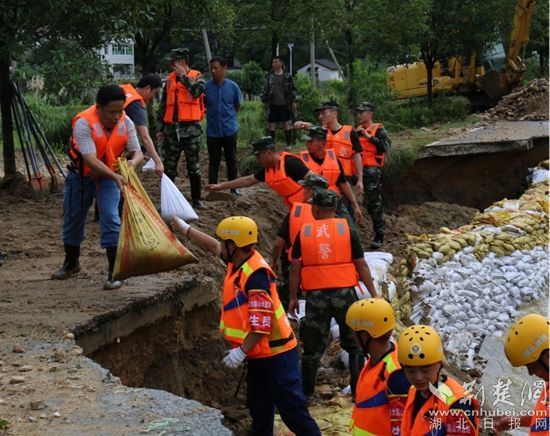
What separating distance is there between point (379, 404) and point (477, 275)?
27.6 feet

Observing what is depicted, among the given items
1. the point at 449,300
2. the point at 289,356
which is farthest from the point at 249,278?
the point at 449,300

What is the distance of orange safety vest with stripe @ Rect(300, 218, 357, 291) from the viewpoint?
25.0ft

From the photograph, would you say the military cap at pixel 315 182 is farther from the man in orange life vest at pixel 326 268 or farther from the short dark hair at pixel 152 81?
the short dark hair at pixel 152 81

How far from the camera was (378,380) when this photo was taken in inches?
205

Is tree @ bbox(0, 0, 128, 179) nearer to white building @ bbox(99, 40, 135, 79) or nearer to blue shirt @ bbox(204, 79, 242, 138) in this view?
white building @ bbox(99, 40, 135, 79)

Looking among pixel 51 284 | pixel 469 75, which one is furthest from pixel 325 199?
pixel 469 75

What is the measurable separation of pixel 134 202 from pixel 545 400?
4.16 metres

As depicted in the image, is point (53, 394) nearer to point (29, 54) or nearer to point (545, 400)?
point (545, 400)

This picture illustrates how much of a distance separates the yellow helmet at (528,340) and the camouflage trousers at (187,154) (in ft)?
23.5

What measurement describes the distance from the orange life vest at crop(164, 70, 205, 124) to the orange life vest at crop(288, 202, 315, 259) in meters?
3.36

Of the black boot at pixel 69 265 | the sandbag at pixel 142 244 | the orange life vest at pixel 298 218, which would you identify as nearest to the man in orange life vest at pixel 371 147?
the orange life vest at pixel 298 218

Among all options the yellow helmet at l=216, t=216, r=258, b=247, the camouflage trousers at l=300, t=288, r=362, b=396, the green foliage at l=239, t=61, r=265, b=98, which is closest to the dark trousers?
the camouflage trousers at l=300, t=288, r=362, b=396

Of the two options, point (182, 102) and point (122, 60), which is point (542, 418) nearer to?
point (182, 102)

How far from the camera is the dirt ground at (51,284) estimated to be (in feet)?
19.6
